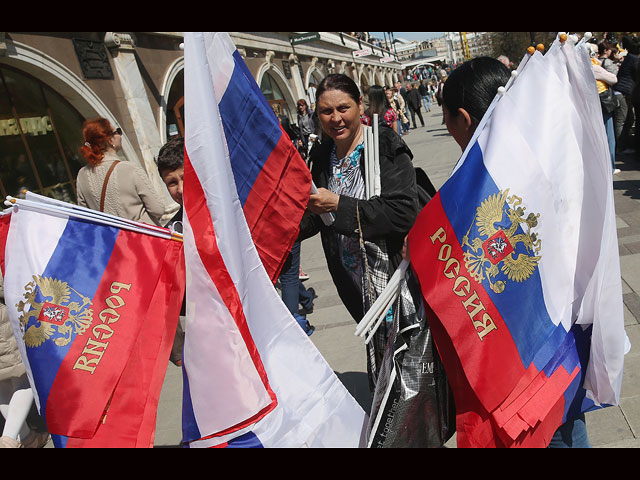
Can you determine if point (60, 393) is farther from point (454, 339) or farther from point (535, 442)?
point (535, 442)

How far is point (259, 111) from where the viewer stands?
6.05 ft

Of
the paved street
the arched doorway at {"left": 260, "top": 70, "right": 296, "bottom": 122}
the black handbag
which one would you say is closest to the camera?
the paved street

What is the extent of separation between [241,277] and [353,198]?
0.56 meters

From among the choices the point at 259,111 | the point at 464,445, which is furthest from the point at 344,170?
the point at 464,445

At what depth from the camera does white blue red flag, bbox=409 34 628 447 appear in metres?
1.46

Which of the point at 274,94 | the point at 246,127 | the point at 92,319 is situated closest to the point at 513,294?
the point at 246,127

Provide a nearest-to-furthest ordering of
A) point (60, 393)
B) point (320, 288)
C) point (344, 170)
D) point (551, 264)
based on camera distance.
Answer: point (551, 264) < point (60, 393) < point (344, 170) < point (320, 288)

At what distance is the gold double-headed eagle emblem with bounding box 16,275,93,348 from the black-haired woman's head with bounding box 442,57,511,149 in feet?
4.80

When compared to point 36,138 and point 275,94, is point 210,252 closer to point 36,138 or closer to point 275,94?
point 36,138

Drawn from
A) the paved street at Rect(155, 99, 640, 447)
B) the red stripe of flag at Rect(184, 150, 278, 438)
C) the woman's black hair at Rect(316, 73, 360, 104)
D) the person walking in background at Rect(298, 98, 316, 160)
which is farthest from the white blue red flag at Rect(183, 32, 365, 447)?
the person walking in background at Rect(298, 98, 316, 160)

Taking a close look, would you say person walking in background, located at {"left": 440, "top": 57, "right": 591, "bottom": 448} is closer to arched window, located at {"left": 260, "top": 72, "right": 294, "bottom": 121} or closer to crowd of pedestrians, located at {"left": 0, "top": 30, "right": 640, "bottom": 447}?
crowd of pedestrians, located at {"left": 0, "top": 30, "right": 640, "bottom": 447}

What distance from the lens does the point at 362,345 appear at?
153 inches

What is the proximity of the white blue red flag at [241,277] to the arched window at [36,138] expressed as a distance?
7051 mm

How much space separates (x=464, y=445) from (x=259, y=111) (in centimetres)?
129
